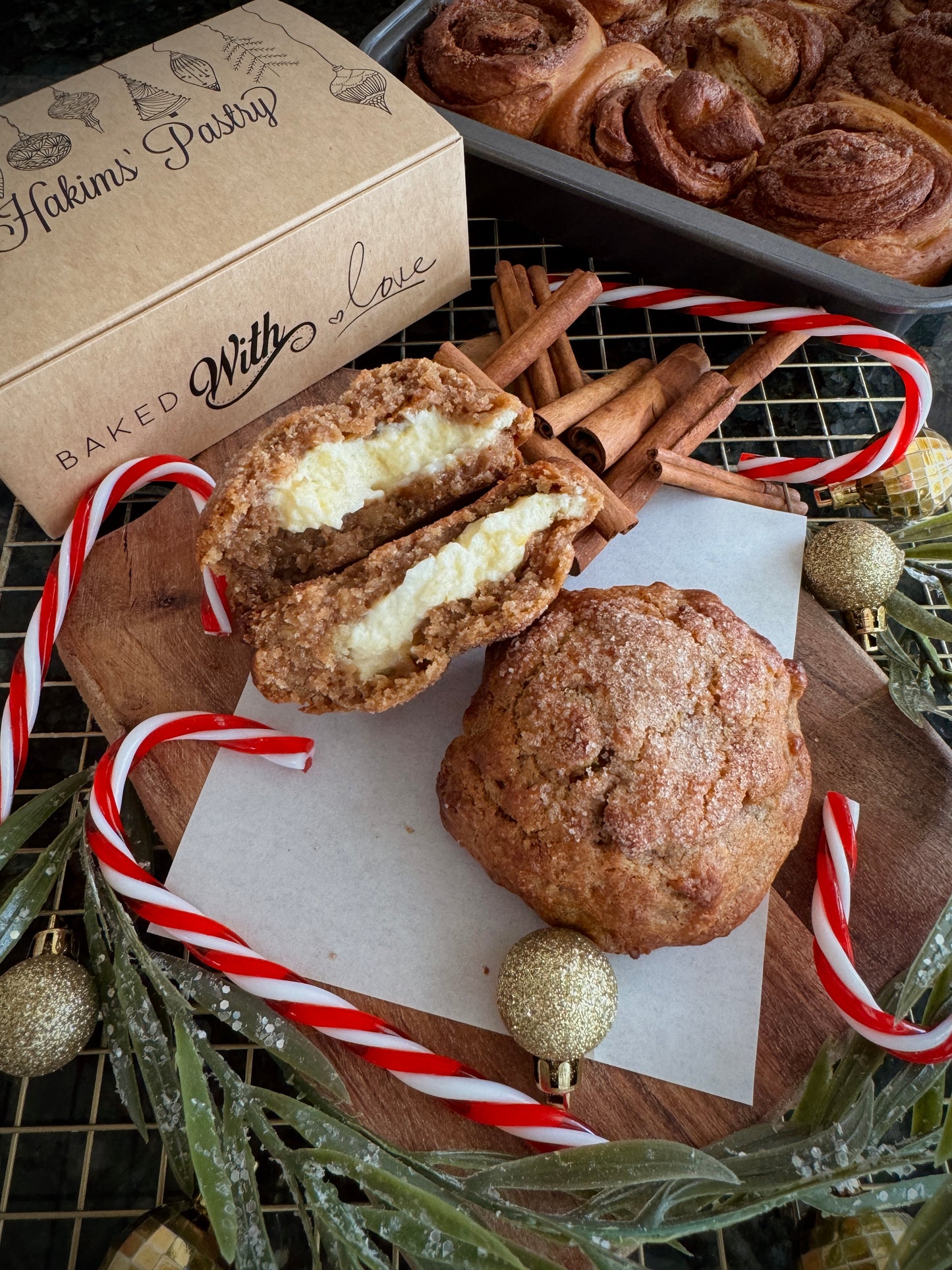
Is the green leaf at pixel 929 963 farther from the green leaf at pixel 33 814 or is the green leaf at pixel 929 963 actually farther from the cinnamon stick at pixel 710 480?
the green leaf at pixel 33 814

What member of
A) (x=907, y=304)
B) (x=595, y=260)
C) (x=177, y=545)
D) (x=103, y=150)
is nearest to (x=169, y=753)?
(x=177, y=545)

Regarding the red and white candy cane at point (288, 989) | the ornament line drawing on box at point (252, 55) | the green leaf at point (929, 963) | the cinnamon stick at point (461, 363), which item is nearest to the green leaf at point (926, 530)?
the green leaf at point (929, 963)

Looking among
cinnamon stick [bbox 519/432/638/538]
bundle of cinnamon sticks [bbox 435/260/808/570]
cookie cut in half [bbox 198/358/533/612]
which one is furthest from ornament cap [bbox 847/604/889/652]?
A: cookie cut in half [bbox 198/358/533/612]

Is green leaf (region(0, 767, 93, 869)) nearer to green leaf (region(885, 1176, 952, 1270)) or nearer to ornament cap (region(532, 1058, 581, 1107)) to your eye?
ornament cap (region(532, 1058, 581, 1107))

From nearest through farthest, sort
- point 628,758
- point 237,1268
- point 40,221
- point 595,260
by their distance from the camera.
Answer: point 237,1268 → point 628,758 → point 40,221 → point 595,260

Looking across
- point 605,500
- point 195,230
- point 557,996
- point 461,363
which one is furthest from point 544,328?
point 557,996

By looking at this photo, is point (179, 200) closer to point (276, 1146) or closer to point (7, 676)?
point (7, 676)

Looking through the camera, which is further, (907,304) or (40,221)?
(907,304)
